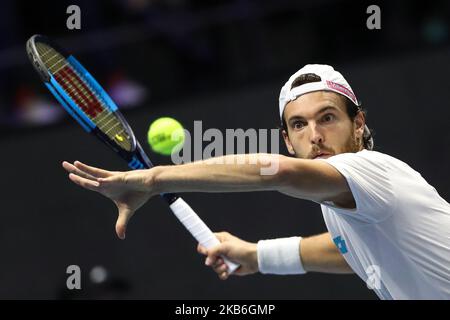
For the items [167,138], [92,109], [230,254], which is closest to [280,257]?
[230,254]

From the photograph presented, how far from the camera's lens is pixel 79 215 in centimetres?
601

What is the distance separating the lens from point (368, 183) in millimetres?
3289

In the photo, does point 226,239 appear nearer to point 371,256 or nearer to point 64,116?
point 371,256

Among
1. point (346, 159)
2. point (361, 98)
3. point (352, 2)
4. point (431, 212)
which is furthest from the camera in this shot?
point (352, 2)

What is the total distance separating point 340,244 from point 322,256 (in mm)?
402

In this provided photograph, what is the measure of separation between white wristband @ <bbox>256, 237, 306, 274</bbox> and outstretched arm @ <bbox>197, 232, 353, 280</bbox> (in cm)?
2

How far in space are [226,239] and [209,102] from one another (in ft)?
A: 5.91

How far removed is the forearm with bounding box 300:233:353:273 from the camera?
167 inches

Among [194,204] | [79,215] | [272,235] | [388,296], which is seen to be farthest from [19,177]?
[388,296]

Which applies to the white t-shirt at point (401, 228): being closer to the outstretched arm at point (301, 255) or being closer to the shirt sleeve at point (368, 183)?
the shirt sleeve at point (368, 183)

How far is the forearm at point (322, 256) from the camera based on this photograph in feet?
13.9

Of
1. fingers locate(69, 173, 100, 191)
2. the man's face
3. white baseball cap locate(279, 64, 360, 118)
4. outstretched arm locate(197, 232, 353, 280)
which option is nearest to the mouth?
the man's face

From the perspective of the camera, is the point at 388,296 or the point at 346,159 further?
the point at 388,296

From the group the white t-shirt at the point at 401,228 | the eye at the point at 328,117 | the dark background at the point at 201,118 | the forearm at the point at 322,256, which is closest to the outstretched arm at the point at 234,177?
the white t-shirt at the point at 401,228
